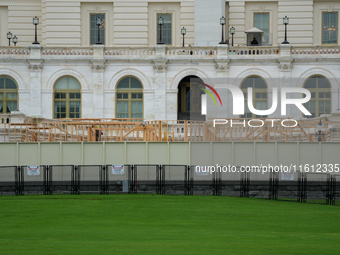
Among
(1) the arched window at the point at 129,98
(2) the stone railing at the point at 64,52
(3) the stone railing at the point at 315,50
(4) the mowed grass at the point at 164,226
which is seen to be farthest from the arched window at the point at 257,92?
(4) the mowed grass at the point at 164,226

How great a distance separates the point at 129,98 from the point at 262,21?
899 inches

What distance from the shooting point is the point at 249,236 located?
59.7 ft

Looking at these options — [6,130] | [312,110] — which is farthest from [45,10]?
[312,110]

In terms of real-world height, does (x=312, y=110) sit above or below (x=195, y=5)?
below

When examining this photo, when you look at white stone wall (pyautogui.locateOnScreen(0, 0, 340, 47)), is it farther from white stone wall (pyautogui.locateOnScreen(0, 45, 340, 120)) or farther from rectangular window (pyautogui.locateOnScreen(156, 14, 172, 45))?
white stone wall (pyautogui.locateOnScreen(0, 45, 340, 120))

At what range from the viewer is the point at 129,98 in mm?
54250

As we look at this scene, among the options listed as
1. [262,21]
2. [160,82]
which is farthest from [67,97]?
[262,21]

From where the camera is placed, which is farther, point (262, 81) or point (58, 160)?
point (262, 81)

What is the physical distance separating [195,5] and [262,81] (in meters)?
15.1

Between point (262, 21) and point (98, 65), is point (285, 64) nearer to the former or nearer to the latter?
point (262, 21)

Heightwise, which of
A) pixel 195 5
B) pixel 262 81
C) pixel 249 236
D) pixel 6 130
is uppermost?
pixel 195 5

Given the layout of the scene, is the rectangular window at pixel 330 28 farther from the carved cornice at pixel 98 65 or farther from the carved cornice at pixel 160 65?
the carved cornice at pixel 98 65

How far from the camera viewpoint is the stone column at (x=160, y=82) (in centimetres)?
5319

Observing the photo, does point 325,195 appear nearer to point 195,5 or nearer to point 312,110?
point 312,110
